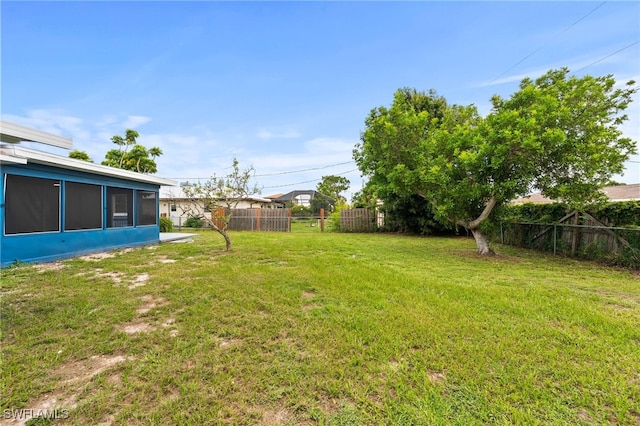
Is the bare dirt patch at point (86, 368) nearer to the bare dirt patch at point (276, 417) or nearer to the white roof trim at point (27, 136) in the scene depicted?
the bare dirt patch at point (276, 417)

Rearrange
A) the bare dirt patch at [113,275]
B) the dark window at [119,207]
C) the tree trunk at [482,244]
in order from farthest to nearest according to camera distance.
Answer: the dark window at [119,207]
the tree trunk at [482,244]
the bare dirt patch at [113,275]

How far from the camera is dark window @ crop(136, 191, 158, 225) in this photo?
879 cm

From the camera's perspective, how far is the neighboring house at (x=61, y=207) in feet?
17.9

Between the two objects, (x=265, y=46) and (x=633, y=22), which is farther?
(x=265, y=46)

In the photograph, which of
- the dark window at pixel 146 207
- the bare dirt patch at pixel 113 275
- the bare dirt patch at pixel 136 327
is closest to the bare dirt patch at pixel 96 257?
the bare dirt patch at pixel 113 275

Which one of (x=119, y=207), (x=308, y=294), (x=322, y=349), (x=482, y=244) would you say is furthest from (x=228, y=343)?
(x=119, y=207)

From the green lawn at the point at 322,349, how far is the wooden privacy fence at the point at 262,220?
35.6ft

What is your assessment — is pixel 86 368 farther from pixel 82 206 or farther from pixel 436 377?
pixel 82 206

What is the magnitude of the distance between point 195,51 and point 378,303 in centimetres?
989

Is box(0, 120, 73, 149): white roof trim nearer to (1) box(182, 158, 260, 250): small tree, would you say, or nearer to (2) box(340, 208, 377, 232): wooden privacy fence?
(1) box(182, 158, 260, 250): small tree

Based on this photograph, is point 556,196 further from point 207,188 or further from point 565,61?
point 207,188

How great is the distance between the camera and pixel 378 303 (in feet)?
11.5

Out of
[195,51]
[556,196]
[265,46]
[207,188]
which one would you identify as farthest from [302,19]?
[556,196]

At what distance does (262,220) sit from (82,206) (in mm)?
9333
